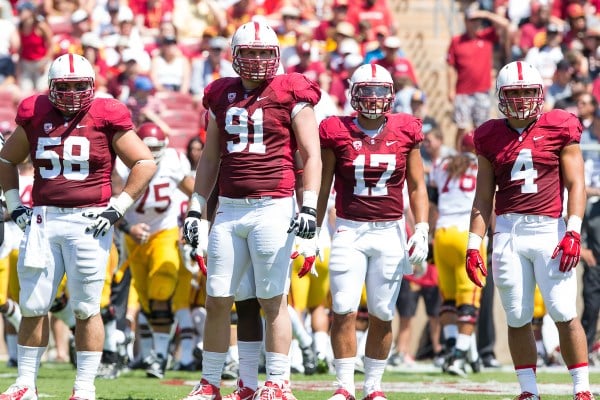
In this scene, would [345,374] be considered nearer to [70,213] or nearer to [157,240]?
[70,213]

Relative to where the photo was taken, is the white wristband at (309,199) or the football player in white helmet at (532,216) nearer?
the white wristband at (309,199)

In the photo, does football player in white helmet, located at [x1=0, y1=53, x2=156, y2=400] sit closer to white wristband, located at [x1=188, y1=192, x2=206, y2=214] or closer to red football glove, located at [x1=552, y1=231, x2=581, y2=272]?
white wristband, located at [x1=188, y1=192, x2=206, y2=214]

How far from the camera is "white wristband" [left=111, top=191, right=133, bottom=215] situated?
24.0 ft

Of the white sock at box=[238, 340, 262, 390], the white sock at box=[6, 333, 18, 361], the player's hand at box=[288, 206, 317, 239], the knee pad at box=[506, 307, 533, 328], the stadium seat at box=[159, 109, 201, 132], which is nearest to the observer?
the player's hand at box=[288, 206, 317, 239]

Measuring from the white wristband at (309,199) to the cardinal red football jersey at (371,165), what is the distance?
64cm

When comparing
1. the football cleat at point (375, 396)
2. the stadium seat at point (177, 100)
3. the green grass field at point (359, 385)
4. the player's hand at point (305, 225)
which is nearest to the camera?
the player's hand at point (305, 225)

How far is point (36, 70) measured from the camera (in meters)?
15.4

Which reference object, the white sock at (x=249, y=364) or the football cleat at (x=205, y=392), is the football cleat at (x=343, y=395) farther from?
the football cleat at (x=205, y=392)

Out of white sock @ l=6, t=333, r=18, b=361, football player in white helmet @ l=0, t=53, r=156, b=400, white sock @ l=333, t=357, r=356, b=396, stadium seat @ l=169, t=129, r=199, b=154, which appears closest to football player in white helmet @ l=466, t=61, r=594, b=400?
white sock @ l=333, t=357, r=356, b=396

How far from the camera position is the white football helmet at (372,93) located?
7.82 metres

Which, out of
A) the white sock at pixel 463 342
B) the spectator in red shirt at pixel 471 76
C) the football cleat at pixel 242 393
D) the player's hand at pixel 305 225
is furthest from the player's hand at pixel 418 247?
the spectator in red shirt at pixel 471 76

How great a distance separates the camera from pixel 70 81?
7.27 m

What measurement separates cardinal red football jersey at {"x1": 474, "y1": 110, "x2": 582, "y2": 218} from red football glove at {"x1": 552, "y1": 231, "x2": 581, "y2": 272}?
0.24 metres

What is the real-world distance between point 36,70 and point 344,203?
27.5 ft
